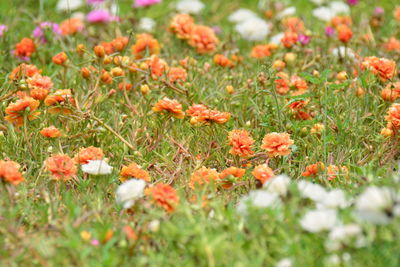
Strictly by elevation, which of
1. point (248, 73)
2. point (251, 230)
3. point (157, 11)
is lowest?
point (157, 11)

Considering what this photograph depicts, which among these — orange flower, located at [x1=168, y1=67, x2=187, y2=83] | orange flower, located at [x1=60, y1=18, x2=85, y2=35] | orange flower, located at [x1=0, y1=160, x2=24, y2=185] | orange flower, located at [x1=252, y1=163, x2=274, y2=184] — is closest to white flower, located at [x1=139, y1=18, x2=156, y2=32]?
orange flower, located at [x1=60, y1=18, x2=85, y2=35]

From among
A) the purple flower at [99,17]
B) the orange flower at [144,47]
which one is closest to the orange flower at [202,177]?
the orange flower at [144,47]

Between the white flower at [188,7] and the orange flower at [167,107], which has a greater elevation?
the orange flower at [167,107]

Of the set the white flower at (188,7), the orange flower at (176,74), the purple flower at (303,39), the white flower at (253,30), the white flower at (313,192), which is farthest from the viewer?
the white flower at (188,7)

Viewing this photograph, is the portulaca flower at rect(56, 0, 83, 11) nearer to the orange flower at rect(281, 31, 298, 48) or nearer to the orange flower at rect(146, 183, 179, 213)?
the orange flower at rect(281, 31, 298, 48)

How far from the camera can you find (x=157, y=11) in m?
4.68

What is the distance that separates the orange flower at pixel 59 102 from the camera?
247 cm

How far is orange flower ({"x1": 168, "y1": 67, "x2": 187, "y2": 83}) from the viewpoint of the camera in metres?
2.94

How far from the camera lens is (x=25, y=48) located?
327cm

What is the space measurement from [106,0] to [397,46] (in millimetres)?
1910

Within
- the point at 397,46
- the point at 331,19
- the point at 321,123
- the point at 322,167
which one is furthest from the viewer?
the point at 331,19

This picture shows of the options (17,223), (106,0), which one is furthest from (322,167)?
(106,0)

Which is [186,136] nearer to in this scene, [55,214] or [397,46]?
[55,214]

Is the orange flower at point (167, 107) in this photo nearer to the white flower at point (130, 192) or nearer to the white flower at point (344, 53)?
the white flower at point (130, 192)
